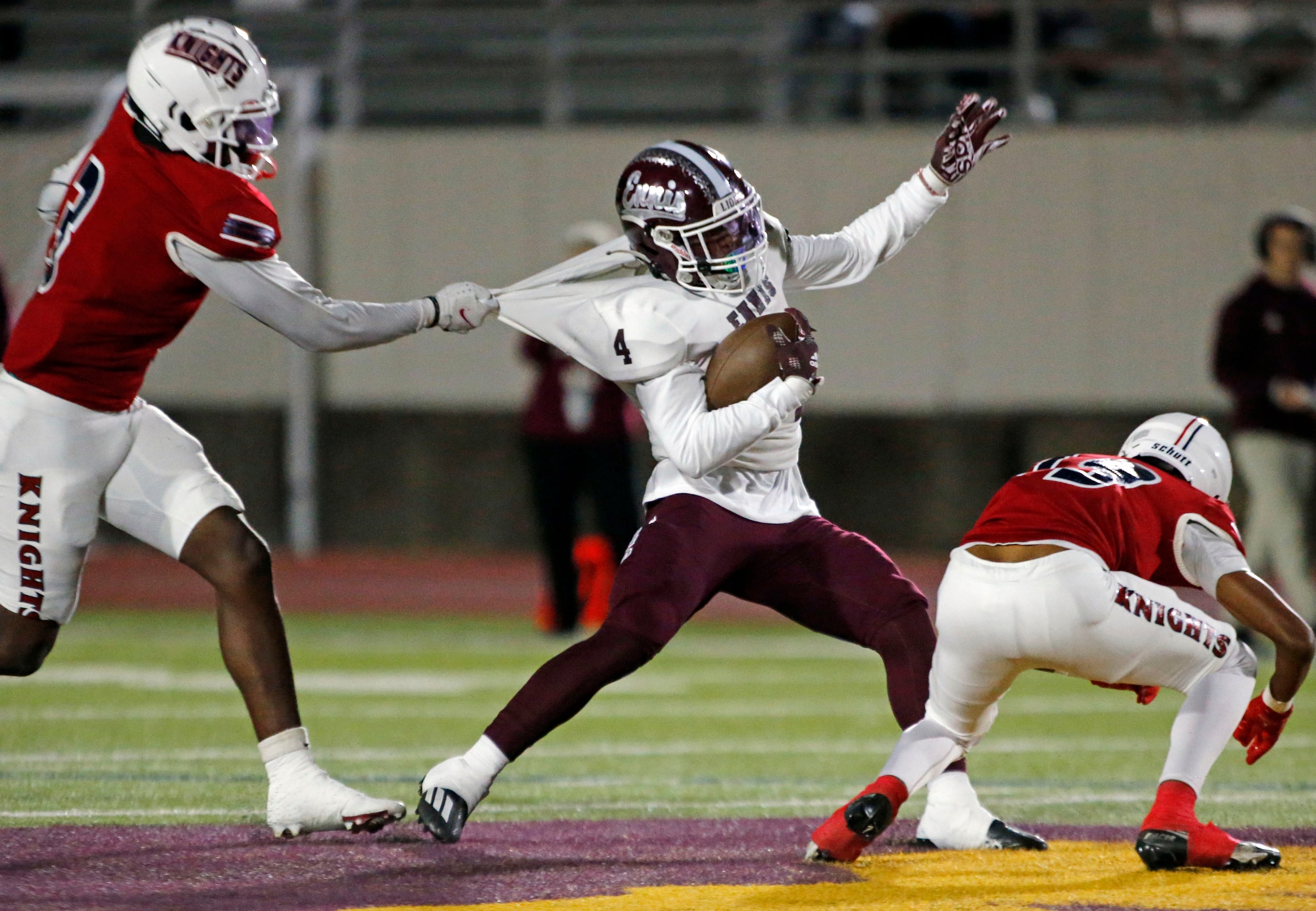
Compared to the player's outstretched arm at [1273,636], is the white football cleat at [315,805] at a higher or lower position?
lower

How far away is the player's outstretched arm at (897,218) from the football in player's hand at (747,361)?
47 centimetres

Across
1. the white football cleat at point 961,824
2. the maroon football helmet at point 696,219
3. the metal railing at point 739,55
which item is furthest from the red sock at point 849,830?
the metal railing at point 739,55

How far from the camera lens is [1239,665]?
3.70 metres

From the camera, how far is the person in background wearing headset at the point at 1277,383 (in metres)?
8.06

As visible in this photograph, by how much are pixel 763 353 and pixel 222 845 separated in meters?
1.65

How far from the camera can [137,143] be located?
3961mm

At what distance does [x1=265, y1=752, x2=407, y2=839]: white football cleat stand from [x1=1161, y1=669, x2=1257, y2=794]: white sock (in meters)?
1.71

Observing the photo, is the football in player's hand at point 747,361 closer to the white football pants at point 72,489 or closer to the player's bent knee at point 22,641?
the white football pants at point 72,489

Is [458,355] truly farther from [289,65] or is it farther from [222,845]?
[222,845]

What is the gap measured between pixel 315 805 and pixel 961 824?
4.86 feet

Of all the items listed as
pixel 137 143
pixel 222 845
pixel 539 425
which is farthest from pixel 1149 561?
pixel 539 425

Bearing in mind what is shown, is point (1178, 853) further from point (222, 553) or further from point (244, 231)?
point (244, 231)

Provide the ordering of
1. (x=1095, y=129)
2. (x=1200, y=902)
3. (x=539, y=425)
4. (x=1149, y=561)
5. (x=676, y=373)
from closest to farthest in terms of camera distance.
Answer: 1. (x=1200, y=902)
2. (x=1149, y=561)
3. (x=676, y=373)
4. (x=539, y=425)
5. (x=1095, y=129)

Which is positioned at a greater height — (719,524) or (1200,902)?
(719,524)
